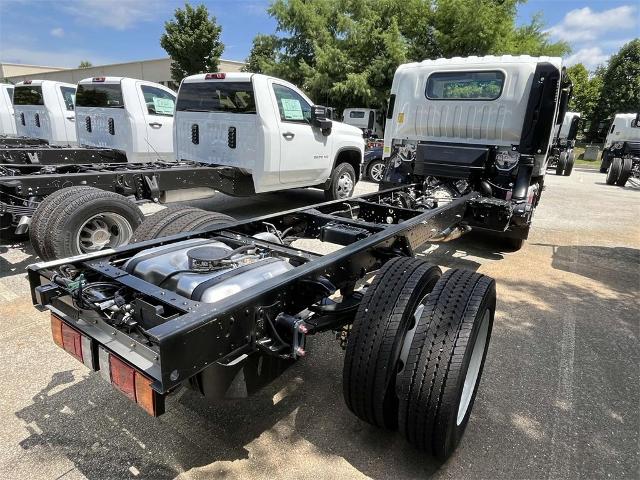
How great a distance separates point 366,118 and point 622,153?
12753 mm

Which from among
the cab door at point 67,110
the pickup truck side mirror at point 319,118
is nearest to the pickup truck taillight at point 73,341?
the pickup truck side mirror at point 319,118

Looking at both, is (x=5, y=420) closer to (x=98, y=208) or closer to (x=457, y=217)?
(x=98, y=208)

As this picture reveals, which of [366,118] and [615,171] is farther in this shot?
[366,118]

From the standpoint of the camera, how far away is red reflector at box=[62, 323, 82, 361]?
1949 mm

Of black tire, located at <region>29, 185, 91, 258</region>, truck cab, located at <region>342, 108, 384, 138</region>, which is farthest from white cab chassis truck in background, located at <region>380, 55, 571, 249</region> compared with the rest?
truck cab, located at <region>342, 108, 384, 138</region>

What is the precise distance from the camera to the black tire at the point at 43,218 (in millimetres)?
4031

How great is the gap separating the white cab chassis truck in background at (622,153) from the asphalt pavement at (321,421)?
453 inches

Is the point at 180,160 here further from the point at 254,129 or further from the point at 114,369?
the point at 114,369

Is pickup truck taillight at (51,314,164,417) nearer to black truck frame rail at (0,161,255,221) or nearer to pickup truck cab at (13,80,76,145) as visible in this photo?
black truck frame rail at (0,161,255,221)

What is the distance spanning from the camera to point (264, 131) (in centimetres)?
635

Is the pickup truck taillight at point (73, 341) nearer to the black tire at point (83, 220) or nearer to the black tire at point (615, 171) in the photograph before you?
the black tire at point (83, 220)

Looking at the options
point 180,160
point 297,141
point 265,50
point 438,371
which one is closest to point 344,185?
point 297,141

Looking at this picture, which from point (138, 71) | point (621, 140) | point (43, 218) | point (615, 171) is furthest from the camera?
point (138, 71)

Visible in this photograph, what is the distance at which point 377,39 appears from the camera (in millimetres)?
25391
